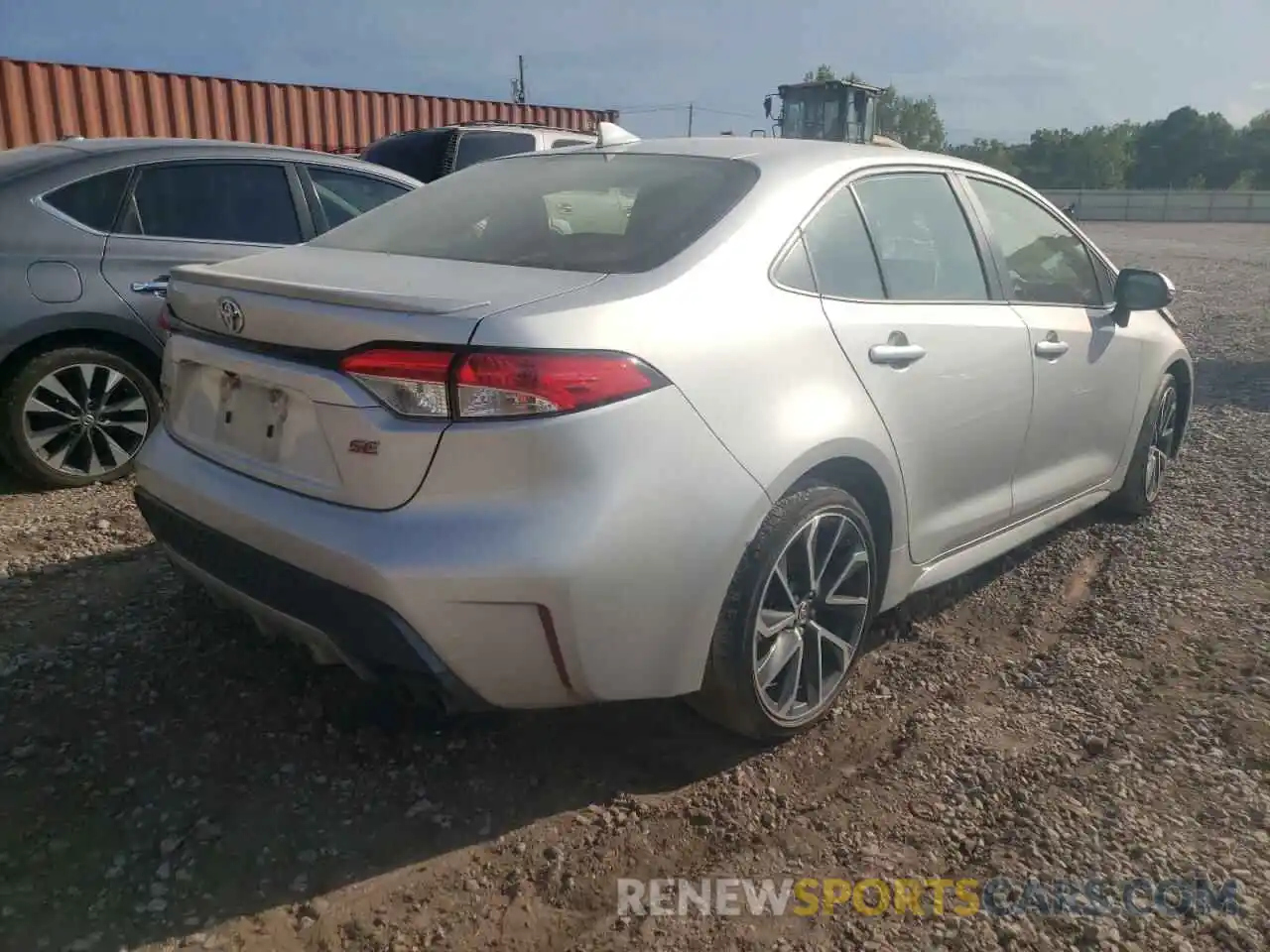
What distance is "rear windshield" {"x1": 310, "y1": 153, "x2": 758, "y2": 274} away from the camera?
2.51m

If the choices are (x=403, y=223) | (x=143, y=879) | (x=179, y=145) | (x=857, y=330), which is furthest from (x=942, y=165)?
(x=179, y=145)

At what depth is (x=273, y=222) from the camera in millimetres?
5078

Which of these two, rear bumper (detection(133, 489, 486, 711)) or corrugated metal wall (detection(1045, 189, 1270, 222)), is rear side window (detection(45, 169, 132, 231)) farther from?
corrugated metal wall (detection(1045, 189, 1270, 222))

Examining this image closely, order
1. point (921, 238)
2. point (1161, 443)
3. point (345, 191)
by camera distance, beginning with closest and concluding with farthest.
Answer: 1. point (921, 238)
2. point (1161, 443)
3. point (345, 191)

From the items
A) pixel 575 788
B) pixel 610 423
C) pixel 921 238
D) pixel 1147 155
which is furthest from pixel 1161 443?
pixel 1147 155

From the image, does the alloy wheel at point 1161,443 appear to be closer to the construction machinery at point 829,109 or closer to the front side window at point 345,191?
the front side window at point 345,191

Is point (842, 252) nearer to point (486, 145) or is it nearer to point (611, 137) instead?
point (611, 137)

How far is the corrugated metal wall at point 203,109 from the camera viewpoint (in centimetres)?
1177

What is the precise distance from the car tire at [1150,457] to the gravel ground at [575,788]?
96 cm

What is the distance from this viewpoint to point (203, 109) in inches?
528

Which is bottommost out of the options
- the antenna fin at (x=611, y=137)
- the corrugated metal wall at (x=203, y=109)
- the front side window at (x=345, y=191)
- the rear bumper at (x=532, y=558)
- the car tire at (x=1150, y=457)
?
the car tire at (x=1150, y=457)

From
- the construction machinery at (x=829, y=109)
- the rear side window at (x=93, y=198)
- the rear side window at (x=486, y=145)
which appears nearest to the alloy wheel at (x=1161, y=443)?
the rear side window at (x=93, y=198)

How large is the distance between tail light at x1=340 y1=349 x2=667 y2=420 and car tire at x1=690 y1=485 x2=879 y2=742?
2.07ft

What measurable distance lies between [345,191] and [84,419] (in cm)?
182
